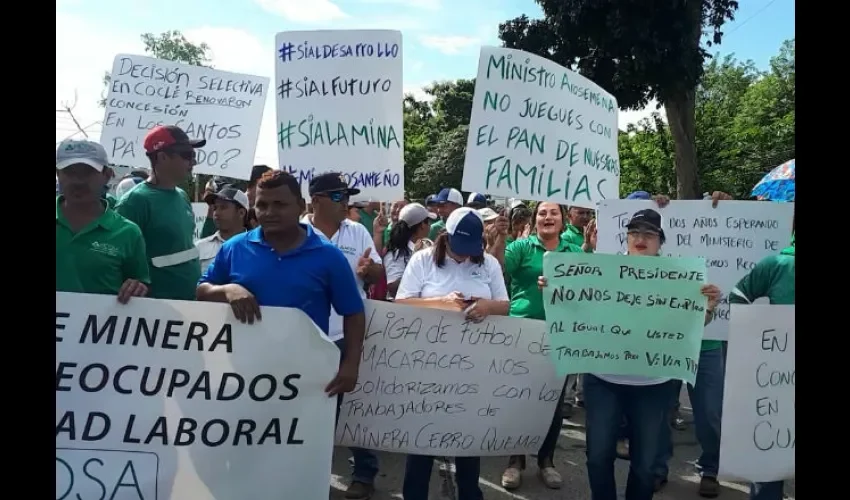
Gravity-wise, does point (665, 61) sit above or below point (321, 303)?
above

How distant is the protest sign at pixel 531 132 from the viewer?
3.68 meters

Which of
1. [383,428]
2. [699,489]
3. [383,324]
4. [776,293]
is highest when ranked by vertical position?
[776,293]

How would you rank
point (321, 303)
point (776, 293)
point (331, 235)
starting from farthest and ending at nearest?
point (331, 235) → point (776, 293) → point (321, 303)

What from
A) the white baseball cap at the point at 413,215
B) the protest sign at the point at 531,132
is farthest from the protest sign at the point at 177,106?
the protest sign at the point at 531,132

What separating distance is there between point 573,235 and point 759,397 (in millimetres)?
2363

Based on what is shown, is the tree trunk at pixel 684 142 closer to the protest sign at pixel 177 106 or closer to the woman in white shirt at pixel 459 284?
the protest sign at pixel 177 106

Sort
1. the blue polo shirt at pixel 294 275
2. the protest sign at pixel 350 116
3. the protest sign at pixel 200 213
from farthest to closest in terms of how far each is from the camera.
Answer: the protest sign at pixel 200 213
the protest sign at pixel 350 116
the blue polo shirt at pixel 294 275

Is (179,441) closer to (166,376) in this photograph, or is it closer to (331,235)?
(166,376)

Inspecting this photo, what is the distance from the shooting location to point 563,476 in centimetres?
426

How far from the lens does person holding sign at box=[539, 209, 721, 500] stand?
2986 millimetres

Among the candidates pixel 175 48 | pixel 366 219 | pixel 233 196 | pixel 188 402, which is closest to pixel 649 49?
pixel 366 219

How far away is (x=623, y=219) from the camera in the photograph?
418 cm

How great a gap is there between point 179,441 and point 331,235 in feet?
4.88
